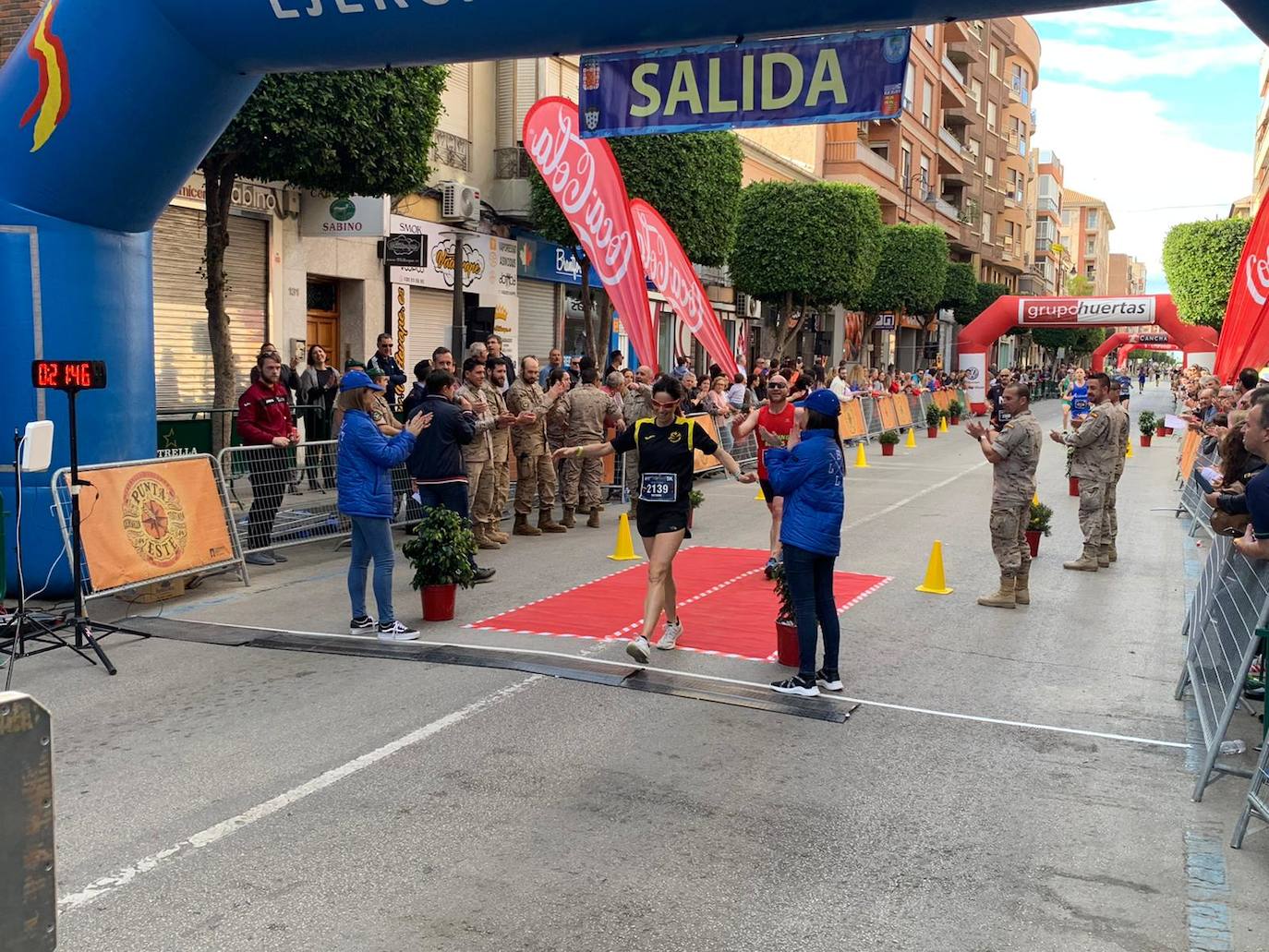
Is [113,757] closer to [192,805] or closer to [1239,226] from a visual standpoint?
[192,805]

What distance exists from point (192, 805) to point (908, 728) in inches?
144

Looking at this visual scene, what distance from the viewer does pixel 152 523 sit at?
30.1 feet

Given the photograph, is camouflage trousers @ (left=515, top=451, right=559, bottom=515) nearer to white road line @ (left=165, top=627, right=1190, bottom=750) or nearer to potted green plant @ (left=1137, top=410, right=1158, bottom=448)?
white road line @ (left=165, top=627, right=1190, bottom=750)

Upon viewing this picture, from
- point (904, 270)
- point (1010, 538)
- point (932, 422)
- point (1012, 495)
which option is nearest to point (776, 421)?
point (1012, 495)

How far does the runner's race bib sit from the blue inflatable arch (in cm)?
279

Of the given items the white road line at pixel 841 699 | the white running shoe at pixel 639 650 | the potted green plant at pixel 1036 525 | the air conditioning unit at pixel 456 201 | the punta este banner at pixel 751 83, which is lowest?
the white road line at pixel 841 699

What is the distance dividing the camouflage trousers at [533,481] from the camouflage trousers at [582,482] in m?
0.71

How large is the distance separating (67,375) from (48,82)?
2.49 metres

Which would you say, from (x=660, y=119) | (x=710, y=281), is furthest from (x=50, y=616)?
(x=710, y=281)

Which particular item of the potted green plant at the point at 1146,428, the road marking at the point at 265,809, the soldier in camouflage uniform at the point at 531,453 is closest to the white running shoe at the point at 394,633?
the road marking at the point at 265,809

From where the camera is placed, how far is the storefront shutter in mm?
17438

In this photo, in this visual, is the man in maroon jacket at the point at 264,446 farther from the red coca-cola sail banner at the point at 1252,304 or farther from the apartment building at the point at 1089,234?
the apartment building at the point at 1089,234

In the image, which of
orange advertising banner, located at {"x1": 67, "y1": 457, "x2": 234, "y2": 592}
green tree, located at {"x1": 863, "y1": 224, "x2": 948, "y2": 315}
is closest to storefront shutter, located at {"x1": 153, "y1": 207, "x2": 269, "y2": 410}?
orange advertising banner, located at {"x1": 67, "y1": 457, "x2": 234, "y2": 592}

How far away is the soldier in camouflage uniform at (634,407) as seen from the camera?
14.3 metres
